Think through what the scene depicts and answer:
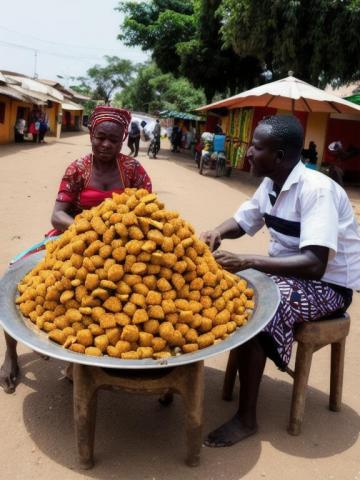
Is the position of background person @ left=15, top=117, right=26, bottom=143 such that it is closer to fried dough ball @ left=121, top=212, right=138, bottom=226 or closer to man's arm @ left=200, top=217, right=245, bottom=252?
man's arm @ left=200, top=217, right=245, bottom=252

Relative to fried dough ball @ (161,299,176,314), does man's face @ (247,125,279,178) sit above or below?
above

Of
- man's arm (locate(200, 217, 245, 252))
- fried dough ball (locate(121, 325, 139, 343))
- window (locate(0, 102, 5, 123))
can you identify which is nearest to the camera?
fried dough ball (locate(121, 325, 139, 343))

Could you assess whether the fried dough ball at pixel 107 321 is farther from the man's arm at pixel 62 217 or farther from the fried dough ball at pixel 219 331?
the man's arm at pixel 62 217

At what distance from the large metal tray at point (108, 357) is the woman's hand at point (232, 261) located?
18 cm

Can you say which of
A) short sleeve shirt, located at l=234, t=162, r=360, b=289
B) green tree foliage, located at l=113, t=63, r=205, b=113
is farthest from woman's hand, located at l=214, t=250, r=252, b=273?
green tree foliage, located at l=113, t=63, r=205, b=113

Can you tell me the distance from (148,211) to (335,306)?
1.21 meters

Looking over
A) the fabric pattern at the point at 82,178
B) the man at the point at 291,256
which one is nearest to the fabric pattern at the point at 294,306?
the man at the point at 291,256

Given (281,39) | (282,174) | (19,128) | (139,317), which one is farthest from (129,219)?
(19,128)

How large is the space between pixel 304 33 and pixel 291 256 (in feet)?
48.9

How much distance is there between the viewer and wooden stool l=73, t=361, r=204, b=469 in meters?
2.19

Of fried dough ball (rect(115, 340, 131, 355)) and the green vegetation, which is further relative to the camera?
the green vegetation

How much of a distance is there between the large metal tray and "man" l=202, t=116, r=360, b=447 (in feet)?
0.38

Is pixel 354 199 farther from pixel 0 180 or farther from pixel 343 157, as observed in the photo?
pixel 0 180

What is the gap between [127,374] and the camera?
7.30ft
